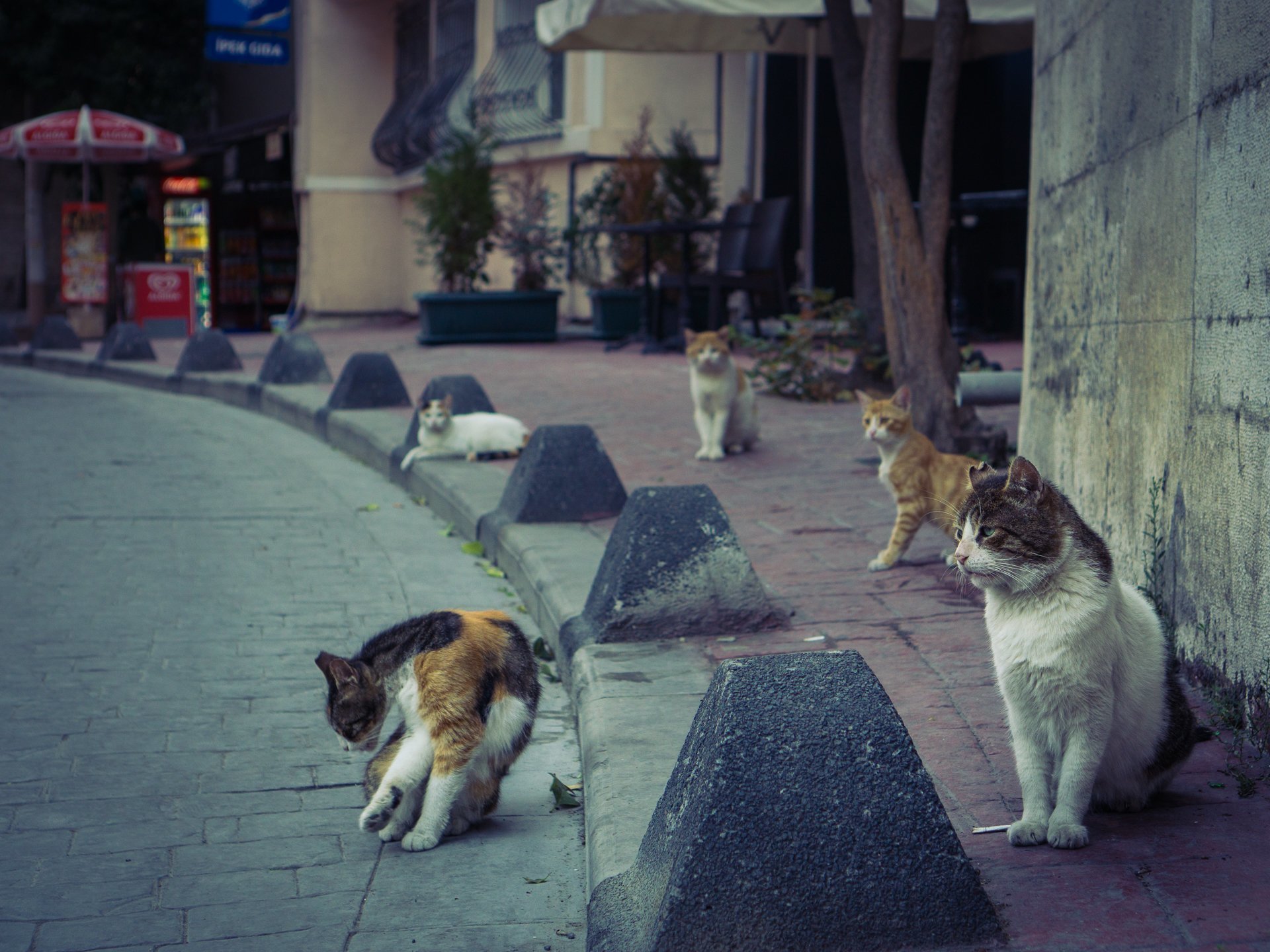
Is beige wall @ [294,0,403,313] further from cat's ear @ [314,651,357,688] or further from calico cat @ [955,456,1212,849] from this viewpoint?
calico cat @ [955,456,1212,849]

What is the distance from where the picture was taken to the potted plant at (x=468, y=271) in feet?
49.6

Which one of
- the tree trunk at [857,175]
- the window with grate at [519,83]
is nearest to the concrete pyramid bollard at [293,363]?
the tree trunk at [857,175]

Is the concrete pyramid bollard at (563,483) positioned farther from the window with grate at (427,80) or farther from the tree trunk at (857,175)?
the window with grate at (427,80)

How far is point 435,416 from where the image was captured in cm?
773

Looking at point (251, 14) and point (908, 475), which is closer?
point (908, 475)

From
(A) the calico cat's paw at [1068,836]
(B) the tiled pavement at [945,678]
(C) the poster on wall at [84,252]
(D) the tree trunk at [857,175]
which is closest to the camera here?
(B) the tiled pavement at [945,678]

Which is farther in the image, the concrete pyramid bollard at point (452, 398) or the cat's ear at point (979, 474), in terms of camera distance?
the concrete pyramid bollard at point (452, 398)

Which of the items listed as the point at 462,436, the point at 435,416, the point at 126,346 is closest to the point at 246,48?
the point at 126,346

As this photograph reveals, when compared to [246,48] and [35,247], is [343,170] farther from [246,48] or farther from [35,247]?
[35,247]

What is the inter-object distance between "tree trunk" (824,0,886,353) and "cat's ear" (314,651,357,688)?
6.65 meters

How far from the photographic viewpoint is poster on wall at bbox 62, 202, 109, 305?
19625 millimetres

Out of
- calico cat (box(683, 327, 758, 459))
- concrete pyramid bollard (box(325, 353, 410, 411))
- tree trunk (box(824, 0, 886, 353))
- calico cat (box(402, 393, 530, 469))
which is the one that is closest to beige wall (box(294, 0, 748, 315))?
concrete pyramid bollard (box(325, 353, 410, 411))

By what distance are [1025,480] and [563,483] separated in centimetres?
348

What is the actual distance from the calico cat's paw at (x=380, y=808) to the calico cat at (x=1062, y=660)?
1367mm
